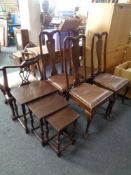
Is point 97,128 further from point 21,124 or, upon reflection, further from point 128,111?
point 21,124

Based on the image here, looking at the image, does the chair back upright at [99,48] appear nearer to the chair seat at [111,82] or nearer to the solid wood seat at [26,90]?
the chair seat at [111,82]

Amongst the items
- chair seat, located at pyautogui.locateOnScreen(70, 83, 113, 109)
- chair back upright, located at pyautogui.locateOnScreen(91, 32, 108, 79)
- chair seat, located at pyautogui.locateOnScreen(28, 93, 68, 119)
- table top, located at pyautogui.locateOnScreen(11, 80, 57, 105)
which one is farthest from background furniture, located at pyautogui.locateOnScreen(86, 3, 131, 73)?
chair seat, located at pyautogui.locateOnScreen(28, 93, 68, 119)

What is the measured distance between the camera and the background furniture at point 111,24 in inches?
79.0

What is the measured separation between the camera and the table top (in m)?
1.57

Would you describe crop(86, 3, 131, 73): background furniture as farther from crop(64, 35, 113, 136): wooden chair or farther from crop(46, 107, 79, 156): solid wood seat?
crop(46, 107, 79, 156): solid wood seat

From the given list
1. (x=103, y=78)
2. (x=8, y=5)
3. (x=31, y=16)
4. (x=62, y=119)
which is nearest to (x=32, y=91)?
(x=62, y=119)

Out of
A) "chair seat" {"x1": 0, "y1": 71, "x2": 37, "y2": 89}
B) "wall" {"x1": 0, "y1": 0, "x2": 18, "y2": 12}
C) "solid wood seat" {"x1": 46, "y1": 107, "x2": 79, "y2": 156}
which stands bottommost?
"solid wood seat" {"x1": 46, "y1": 107, "x2": 79, "y2": 156}

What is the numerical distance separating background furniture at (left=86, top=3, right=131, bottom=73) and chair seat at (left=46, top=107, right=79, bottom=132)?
1236 mm

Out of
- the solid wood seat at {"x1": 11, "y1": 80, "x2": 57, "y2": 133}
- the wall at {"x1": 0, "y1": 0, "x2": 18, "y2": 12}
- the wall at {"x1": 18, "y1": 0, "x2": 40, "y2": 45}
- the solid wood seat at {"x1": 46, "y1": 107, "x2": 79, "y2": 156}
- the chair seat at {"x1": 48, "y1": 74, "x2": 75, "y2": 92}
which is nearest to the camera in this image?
the solid wood seat at {"x1": 46, "y1": 107, "x2": 79, "y2": 156}

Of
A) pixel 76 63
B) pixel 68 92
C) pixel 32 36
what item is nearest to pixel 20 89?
pixel 68 92

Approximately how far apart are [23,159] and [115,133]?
108 cm

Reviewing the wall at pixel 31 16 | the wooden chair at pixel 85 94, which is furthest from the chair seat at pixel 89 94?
the wall at pixel 31 16

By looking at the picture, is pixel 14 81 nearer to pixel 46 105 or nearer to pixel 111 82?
pixel 46 105

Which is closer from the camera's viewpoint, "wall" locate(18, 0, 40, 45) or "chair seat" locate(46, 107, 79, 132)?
"chair seat" locate(46, 107, 79, 132)
